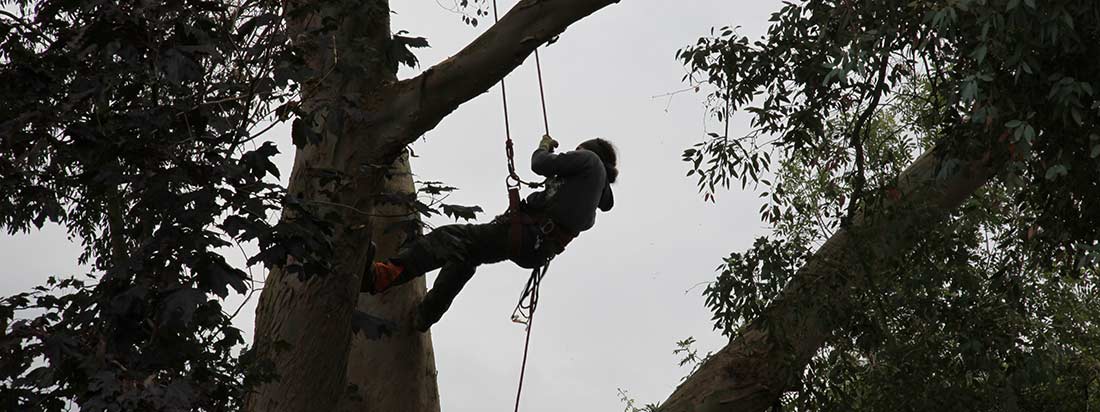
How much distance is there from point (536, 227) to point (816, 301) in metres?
1.21

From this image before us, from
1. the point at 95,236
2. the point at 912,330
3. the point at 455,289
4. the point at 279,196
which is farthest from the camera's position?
the point at 95,236

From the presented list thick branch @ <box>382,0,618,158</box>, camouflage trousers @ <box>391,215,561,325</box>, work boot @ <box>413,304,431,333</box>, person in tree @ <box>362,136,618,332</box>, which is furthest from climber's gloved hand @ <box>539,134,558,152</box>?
work boot @ <box>413,304,431,333</box>

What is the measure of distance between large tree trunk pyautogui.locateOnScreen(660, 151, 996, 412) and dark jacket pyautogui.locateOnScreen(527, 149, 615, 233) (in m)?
0.84

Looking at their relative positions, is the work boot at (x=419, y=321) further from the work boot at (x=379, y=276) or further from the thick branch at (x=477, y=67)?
the thick branch at (x=477, y=67)

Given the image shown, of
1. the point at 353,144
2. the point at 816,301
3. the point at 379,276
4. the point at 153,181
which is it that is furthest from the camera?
the point at 816,301

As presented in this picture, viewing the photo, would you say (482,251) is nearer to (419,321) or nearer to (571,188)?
(571,188)

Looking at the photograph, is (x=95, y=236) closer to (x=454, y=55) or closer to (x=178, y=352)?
(x=454, y=55)

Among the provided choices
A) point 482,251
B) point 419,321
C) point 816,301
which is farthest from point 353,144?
point 816,301

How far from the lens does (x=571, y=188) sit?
5.48 m

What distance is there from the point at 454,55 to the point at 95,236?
4.69m

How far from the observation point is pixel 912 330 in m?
6.26

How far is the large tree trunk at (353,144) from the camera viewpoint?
463 centimetres

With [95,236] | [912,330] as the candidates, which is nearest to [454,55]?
[912,330]

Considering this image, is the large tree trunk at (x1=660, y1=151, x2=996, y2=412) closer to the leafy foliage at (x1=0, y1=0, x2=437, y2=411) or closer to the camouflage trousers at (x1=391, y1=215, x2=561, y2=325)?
the camouflage trousers at (x1=391, y1=215, x2=561, y2=325)
